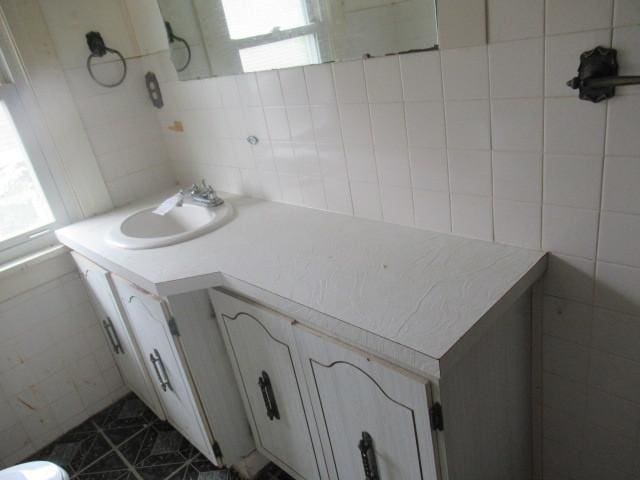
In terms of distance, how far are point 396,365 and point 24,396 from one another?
1724 mm

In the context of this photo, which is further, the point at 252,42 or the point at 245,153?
the point at 245,153

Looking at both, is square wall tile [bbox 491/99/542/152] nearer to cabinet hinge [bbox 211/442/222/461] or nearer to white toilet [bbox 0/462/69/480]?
cabinet hinge [bbox 211/442/222/461]

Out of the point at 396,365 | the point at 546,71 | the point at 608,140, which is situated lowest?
the point at 396,365

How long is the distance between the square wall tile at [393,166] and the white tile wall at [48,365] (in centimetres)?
141

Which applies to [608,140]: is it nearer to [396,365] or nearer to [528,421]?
[396,365]

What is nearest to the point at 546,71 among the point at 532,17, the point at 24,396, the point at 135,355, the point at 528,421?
the point at 532,17

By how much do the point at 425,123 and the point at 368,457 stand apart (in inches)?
33.3

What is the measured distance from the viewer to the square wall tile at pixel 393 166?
1354mm

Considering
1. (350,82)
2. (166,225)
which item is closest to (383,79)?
(350,82)

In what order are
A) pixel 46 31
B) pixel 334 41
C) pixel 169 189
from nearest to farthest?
pixel 334 41, pixel 46 31, pixel 169 189

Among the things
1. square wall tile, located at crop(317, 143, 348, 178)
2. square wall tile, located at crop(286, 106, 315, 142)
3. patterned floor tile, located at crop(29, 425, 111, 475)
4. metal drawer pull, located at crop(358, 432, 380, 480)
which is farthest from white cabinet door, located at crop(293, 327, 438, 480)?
patterned floor tile, located at crop(29, 425, 111, 475)

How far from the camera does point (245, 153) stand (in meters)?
1.85

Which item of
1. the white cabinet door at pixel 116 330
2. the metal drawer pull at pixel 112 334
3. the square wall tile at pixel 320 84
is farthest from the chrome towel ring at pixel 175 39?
the metal drawer pull at pixel 112 334

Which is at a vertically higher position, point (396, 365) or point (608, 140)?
point (608, 140)
